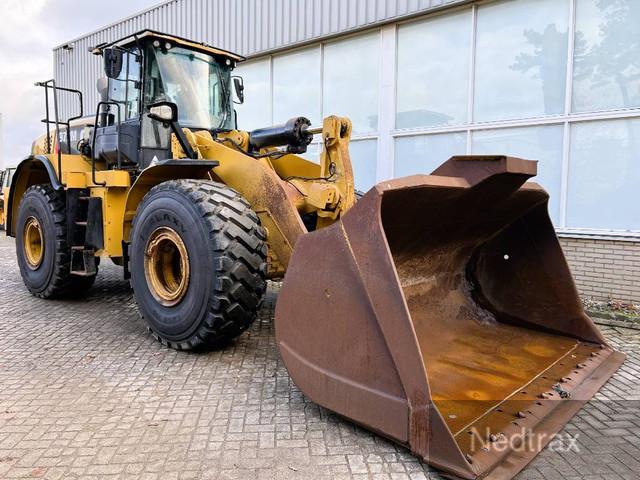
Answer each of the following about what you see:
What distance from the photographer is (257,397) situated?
10.7ft

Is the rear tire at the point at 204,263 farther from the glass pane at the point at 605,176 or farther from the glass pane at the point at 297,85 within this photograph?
the glass pane at the point at 297,85

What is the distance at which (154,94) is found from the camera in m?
5.06

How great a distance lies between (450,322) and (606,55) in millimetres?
4350

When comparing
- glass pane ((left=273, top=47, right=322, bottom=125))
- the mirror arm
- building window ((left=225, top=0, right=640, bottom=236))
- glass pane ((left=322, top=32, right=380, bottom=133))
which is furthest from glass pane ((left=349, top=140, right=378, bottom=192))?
the mirror arm

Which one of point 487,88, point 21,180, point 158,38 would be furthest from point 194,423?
point 487,88

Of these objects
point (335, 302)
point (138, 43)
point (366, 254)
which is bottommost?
point (335, 302)

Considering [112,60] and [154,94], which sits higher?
[112,60]

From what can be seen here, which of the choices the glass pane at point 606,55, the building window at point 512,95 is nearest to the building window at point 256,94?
the building window at point 512,95

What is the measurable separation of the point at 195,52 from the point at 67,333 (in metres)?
3.12

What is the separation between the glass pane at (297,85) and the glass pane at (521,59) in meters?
3.08

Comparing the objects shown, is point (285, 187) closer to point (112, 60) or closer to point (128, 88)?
point (112, 60)

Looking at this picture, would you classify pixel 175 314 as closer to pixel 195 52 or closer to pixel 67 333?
pixel 67 333

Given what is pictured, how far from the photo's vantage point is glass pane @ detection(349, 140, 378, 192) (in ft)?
27.3

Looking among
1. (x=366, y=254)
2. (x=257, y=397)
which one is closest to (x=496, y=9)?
(x=366, y=254)
